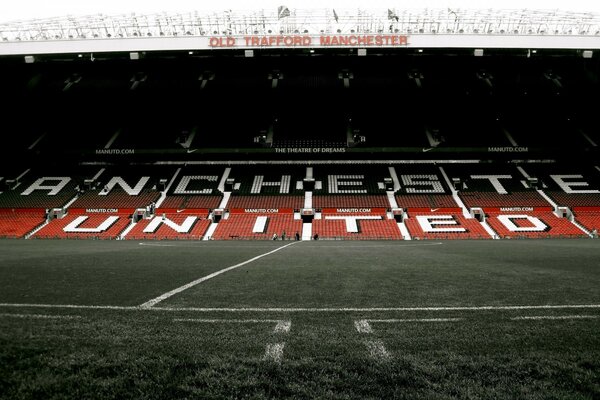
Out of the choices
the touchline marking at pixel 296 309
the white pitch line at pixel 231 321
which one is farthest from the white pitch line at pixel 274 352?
the touchline marking at pixel 296 309

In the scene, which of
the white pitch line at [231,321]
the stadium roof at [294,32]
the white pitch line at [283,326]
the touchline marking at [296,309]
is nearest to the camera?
the white pitch line at [283,326]

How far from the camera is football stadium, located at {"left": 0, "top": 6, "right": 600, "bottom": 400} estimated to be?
9.39 ft

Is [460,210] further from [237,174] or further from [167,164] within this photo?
[167,164]

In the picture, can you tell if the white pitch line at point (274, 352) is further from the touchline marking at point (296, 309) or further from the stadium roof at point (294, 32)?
the stadium roof at point (294, 32)

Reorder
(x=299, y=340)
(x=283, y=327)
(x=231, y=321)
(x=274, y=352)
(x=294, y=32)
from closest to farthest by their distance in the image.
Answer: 1. (x=274, y=352)
2. (x=299, y=340)
3. (x=283, y=327)
4. (x=231, y=321)
5. (x=294, y=32)

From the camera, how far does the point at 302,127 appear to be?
41469 mm

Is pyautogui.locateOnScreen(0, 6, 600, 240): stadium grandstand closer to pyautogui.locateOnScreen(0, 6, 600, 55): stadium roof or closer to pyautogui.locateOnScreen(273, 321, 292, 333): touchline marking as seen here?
pyautogui.locateOnScreen(0, 6, 600, 55): stadium roof

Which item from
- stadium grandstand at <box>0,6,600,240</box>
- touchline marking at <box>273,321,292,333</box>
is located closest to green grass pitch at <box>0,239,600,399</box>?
touchline marking at <box>273,321,292,333</box>

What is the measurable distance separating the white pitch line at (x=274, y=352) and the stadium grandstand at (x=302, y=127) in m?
27.3

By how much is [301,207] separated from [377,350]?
105ft

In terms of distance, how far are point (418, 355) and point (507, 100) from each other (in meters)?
46.0

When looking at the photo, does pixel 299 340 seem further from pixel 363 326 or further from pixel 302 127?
pixel 302 127

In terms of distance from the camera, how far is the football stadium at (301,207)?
2861 mm

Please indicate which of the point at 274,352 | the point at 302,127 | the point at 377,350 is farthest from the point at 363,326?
the point at 302,127
